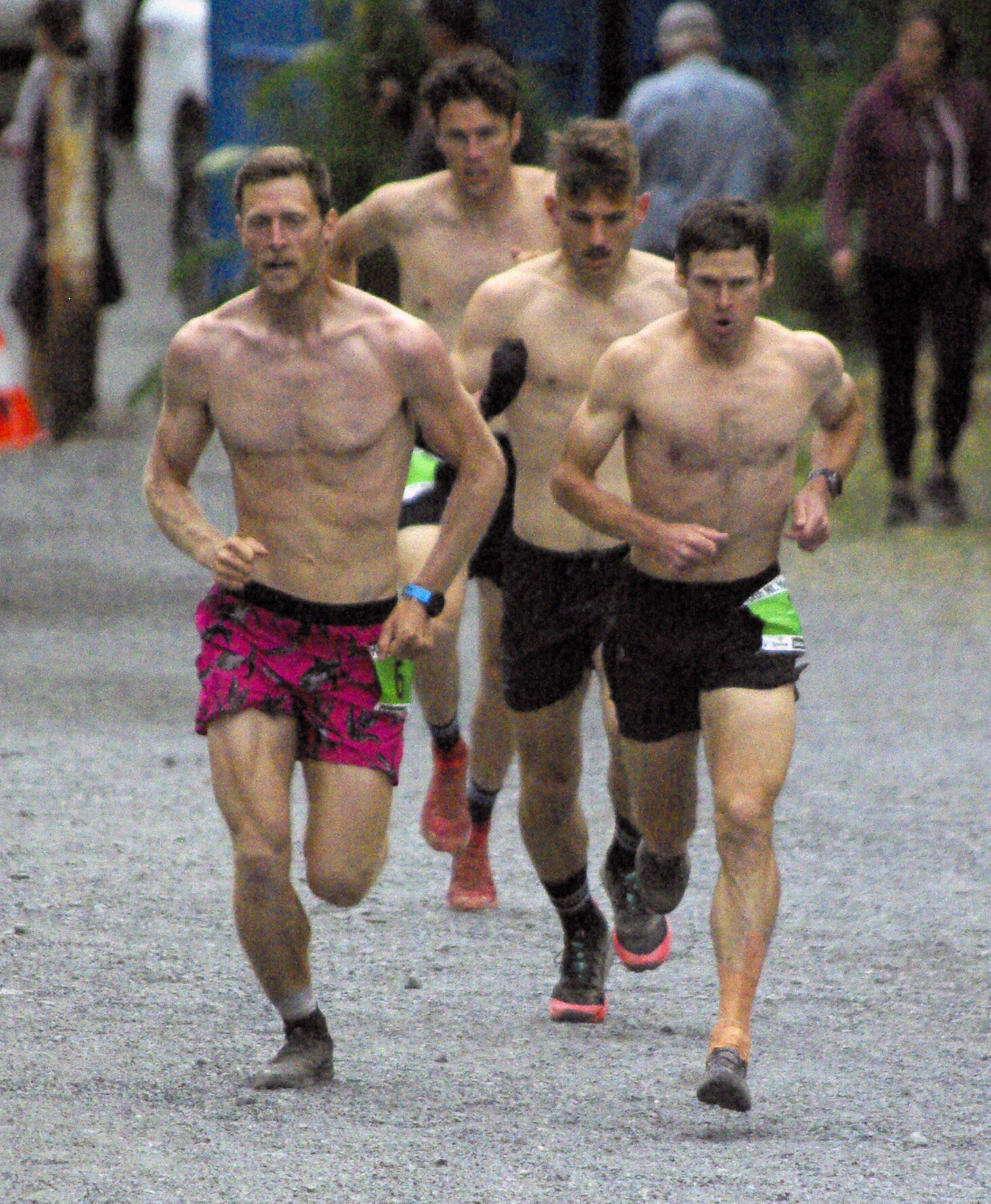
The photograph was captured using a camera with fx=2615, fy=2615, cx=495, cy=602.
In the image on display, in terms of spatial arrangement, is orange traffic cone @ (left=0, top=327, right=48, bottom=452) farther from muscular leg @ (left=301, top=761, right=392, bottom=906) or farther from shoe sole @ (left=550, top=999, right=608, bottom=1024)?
muscular leg @ (left=301, top=761, right=392, bottom=906)

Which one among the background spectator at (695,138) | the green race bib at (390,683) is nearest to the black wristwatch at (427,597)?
the green race bib at (390,683)

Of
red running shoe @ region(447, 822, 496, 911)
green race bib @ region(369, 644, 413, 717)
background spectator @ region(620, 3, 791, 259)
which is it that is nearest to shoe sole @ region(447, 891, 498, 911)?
red running shoe @ region(447, 822, 496, 911)

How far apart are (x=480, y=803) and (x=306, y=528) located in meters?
1.86

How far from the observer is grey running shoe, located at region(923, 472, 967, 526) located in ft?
40.8

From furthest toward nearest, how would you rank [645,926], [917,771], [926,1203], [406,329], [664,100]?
[664,100] → [917,771] → [645,926] → [406,329] → [926,1203]

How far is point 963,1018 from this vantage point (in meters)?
5.77

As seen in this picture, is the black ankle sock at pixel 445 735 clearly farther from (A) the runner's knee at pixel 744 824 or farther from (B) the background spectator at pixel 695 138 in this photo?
(B) the background spectator at pixel 695 138

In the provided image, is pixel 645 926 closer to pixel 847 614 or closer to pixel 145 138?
pixel 847 614

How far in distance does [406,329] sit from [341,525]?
0.42 meters

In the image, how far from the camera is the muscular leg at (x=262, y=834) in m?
5.08

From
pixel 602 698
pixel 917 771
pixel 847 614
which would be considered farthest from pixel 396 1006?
pixel 847 614

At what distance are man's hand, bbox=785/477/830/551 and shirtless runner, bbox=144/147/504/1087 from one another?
62 cm

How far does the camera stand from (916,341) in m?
12.3

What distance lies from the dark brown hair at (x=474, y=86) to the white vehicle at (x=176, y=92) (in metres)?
11.8
